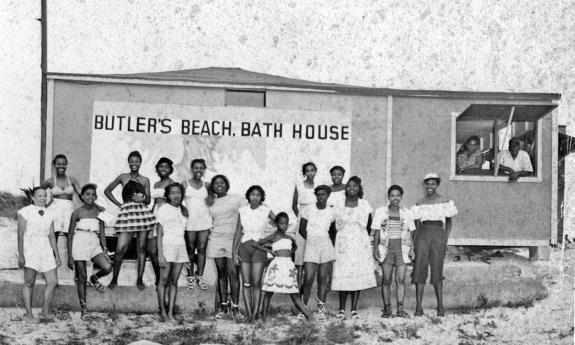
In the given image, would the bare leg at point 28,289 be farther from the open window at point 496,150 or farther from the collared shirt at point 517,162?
the collared shirt at point 517,162

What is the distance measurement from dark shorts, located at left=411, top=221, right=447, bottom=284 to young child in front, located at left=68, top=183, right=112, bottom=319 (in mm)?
3781

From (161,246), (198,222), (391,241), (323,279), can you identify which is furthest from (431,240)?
(161,246)

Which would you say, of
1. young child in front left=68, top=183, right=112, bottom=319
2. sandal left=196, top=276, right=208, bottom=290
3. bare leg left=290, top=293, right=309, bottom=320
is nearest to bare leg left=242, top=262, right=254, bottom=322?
bare leg left=290, top=293, right=309, bottom=320

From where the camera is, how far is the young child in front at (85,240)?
27.1 ft

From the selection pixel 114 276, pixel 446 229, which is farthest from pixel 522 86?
pixel 114 276

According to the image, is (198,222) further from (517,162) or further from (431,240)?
(517,162)

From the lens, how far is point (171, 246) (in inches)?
325

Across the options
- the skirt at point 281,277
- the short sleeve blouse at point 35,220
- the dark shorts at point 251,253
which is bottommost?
the skirt at point 281,277

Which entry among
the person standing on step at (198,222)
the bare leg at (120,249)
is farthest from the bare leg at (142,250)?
the person standing on step at (198,222)

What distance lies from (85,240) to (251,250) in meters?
1.96

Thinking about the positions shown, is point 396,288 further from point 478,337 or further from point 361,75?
point 361,75

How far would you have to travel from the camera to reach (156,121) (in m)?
9.91

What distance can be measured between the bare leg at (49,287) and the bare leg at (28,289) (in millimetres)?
142

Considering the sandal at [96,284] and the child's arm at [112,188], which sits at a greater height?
the child's arm at [112,188]
